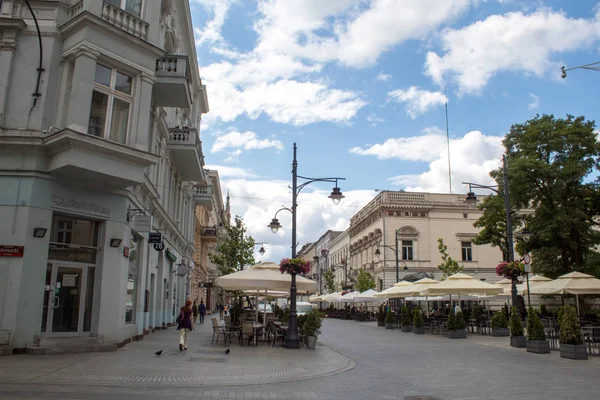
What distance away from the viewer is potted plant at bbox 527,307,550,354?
16031mm

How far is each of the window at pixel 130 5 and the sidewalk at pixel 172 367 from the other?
10.4 metres

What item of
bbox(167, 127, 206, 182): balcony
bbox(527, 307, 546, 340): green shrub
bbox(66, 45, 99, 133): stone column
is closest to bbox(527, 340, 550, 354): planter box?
bbox(527, 307, 546, 340): green shrub

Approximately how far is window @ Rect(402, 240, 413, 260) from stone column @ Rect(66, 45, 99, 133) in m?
48.2

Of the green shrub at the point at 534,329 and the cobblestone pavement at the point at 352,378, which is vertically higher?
the green shrub at the point at 534,329

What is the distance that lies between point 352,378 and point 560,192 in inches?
1092

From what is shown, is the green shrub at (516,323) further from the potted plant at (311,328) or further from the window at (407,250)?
the window at (407,250)

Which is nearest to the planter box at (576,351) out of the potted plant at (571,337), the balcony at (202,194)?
the potted plant at (571,337)

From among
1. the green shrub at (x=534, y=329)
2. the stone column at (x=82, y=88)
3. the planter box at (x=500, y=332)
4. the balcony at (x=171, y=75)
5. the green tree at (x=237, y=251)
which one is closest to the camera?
the stone column at (x=82, y=88)

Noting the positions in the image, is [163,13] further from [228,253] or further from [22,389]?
[228,253]

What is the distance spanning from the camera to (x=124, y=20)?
1505 cm

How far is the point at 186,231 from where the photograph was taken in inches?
1394

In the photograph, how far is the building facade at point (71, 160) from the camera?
1320cm

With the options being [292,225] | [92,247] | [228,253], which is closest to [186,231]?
[228,253]

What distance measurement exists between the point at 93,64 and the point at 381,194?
48223mm
